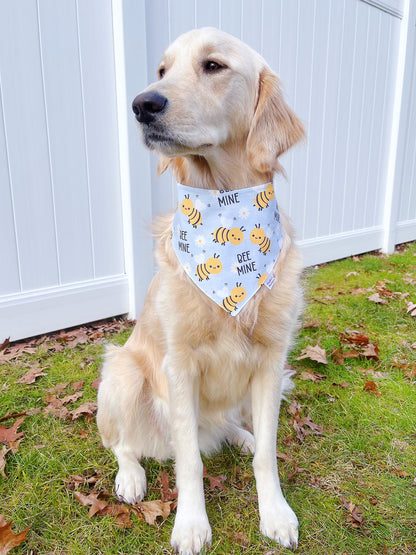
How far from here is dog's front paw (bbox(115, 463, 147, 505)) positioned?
5.73 feet

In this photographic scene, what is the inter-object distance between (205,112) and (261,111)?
27 centimetres

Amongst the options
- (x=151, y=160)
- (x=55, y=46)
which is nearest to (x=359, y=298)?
(x=151, y=160)

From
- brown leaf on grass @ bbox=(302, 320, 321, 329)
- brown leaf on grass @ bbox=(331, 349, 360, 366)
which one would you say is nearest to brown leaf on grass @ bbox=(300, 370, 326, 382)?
brown leaf on grass @ bbox=(331, 349, 360, 366)

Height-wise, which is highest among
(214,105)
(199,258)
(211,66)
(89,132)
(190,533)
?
(211,66)

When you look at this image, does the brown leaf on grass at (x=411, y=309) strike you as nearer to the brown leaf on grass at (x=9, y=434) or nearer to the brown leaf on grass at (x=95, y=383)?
the brown leaf on grass at (x=95, y=383)

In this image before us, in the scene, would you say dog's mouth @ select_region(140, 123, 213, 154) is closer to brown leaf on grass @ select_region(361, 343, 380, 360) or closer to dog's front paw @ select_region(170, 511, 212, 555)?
dog's front paw @ select_region(170, 511, 212, 555)

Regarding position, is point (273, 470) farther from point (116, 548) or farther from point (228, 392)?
point (116, 548)

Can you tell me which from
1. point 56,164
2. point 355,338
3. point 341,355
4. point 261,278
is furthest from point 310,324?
point 56,164

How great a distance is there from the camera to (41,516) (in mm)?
1661

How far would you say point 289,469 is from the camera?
6.25 feet

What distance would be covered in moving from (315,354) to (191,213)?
153cm

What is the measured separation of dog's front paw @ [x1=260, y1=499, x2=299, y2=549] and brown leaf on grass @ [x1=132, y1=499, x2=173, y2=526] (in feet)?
1.27

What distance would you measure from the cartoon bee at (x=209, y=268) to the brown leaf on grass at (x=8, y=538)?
1147 mm

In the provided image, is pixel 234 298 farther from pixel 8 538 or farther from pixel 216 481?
pixel 8 538
